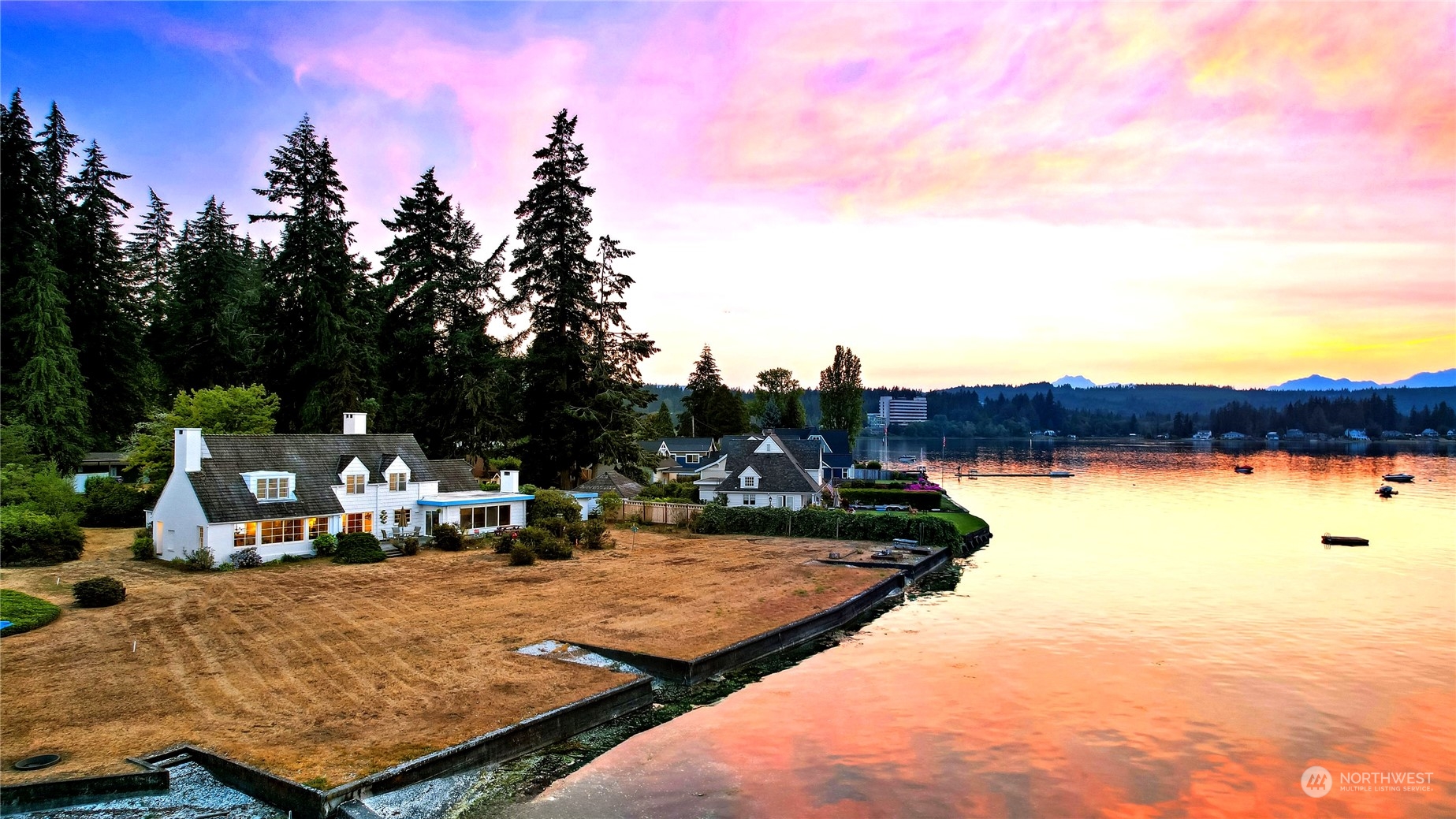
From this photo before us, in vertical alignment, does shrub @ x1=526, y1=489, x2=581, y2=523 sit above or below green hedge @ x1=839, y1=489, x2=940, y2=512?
above

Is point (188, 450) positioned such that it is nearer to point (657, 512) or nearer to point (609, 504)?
point (609, 504)

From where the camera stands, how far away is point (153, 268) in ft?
241

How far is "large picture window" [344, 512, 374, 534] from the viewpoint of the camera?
3781 cm

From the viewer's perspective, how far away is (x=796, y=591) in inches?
1230

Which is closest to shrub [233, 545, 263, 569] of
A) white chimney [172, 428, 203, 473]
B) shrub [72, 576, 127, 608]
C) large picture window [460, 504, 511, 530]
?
white chimney [172, 428, 203, 473]

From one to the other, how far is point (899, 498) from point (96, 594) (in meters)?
50.6

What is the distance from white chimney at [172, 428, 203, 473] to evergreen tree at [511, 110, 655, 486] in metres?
24.4

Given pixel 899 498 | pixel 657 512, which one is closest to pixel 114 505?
pixel 657 512

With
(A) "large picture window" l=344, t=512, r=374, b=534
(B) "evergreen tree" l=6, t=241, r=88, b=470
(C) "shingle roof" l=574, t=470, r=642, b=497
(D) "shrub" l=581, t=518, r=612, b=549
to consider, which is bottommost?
(D) "shrub" l=581, t=518, r=612, b=549

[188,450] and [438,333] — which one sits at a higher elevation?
[438,333]

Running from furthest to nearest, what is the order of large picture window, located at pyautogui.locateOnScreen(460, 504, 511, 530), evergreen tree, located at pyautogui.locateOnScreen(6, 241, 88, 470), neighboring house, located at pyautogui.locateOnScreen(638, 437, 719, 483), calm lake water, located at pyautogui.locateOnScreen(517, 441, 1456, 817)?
1. neighboring house, located at pyautogui.locateOnScreen(638, 437, 719, 483)
2. evergreen tree, located at pyautogui.locateOnScreen(6, 241, 88, 470)
3. large picture window, located at pyautogui.locateOnScreen(460, 504, 511, 530)
4. calm lake water, located at pyautogui.locateOnScreen(517, 441, 1456, 817)

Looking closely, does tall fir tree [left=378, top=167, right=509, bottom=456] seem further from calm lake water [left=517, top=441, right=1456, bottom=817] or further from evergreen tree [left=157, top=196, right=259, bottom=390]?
calm lake water [left=517, top=441, right=1456, bottom=817]

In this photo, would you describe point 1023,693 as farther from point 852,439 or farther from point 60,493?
point 852,439

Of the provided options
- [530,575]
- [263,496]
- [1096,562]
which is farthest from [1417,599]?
[263,496]
